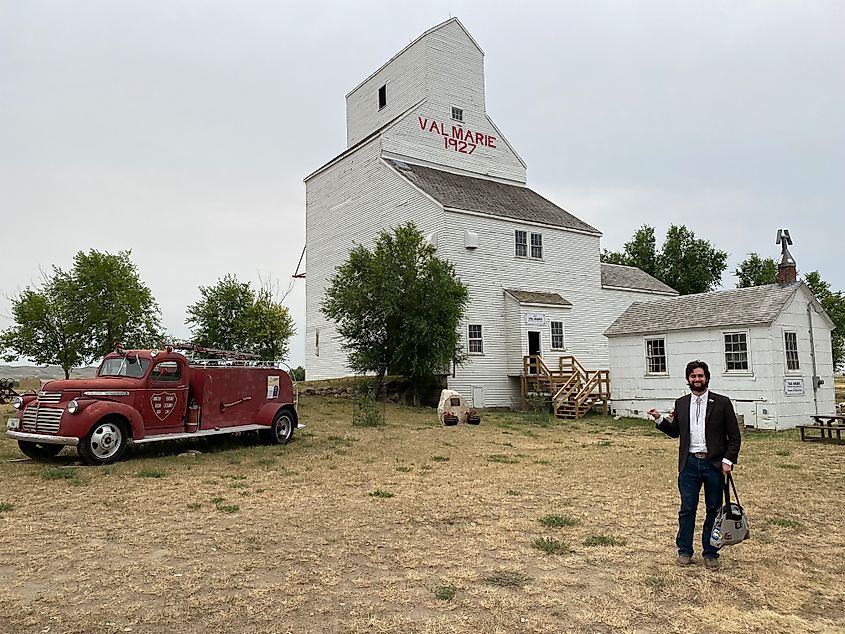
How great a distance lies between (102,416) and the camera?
11828 millimetres

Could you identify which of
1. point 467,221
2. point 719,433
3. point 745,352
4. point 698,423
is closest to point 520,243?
point 467,221

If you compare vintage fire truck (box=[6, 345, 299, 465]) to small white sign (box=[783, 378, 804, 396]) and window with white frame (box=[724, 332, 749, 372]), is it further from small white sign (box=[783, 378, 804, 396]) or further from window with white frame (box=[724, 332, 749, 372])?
small white sign (box=[783, 378, 804, 396])

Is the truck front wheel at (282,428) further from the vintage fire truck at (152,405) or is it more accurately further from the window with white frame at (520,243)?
the window with white frame at (520,243)

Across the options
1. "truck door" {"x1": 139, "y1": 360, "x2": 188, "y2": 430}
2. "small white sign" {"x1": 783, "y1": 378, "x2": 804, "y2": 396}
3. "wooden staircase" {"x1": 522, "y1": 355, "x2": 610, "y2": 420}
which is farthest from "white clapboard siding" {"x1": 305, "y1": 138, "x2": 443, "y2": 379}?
"truck door" {"x1": 139, "y1": 360, "x2": 188, "y2": 430}

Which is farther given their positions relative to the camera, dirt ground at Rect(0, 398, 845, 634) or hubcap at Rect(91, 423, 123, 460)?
hubcap at Rect(91, 423, 123, 460)

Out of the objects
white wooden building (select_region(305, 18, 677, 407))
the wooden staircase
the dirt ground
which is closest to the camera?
the dirt ground

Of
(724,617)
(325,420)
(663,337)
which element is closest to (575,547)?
(724,617)

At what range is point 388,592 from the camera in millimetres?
5609

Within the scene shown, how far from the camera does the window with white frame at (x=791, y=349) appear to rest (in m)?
20.5

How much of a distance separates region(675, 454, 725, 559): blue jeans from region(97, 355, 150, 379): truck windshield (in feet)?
33.7

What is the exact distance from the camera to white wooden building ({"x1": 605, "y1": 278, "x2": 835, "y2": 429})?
792 inches

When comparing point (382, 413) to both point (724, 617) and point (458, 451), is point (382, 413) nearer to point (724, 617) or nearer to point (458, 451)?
point (458, 451)

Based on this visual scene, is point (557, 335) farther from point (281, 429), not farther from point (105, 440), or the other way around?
point (105, 440)

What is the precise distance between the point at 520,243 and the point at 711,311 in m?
9.68
